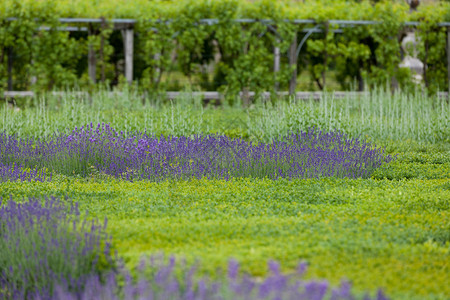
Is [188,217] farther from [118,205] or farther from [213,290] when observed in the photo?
[213,290]

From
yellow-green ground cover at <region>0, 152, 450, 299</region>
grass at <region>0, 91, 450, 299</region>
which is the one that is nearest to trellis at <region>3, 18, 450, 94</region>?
grass at <region>0, 91, 450, 299</region>

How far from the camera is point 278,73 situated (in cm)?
1479

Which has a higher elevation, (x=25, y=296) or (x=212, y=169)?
(x=212, y=169)

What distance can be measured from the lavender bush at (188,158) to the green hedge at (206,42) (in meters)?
6.42

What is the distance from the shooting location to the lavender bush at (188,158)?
7.00 meters

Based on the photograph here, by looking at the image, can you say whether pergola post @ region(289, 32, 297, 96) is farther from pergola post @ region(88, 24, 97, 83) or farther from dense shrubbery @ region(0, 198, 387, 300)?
dense shrubbery @ region(0, 198, 387, 300)

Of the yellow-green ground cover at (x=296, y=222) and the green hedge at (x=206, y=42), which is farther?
the green hedge at (x=206, y=42)

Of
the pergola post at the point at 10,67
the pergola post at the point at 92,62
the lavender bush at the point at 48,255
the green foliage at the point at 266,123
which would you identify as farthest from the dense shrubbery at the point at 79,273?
the pergola post at the point at 10,67

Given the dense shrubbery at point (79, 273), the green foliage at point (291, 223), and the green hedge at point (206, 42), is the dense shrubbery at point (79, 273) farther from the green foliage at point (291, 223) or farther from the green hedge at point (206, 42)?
the green hedge at point (206, 42)

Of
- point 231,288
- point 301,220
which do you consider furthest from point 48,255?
point 301,220

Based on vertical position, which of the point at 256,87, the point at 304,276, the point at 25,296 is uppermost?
the point at 256,87

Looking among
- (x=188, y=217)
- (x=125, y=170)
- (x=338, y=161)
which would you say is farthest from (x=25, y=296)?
(x=338, y=161)

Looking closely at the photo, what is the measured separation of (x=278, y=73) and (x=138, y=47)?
3.44 m

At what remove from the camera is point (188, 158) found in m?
7.27
